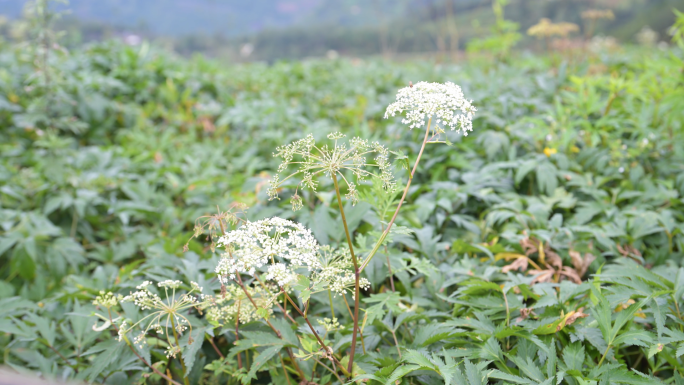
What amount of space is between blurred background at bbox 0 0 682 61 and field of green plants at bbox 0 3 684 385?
30.6 feet

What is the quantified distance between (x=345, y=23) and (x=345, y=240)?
2255 cm

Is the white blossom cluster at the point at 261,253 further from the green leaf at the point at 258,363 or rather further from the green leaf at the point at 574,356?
the green leaf at the point at 574,356

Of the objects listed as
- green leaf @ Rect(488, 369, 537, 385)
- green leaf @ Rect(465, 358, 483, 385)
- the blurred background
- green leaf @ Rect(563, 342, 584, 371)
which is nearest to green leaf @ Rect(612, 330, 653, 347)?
green leaf @ Rect(563, 342, 584, 371)

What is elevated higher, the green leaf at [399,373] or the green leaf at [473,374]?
the green leaf at [399,373]

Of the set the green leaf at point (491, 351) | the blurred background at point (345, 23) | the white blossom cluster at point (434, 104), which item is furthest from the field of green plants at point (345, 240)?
the blurred background at point (345, 23)

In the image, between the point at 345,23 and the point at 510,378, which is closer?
the point at 510,378

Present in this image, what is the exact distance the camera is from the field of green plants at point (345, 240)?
4.73 ft

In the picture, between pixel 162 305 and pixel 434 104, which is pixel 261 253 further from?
pixel 434 104

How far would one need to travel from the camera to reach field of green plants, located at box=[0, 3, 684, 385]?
4.73ft

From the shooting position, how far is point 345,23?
22.3m

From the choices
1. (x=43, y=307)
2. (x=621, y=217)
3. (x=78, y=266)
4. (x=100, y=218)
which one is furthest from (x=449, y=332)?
(x=100, y=218)

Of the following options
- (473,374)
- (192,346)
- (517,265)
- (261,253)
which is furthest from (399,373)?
(517,265)

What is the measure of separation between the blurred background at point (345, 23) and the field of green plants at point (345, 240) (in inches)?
368

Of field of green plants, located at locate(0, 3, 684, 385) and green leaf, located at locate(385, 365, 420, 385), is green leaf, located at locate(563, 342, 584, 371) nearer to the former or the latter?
field of green plants, located at locate(0, 3, 684, 385)
